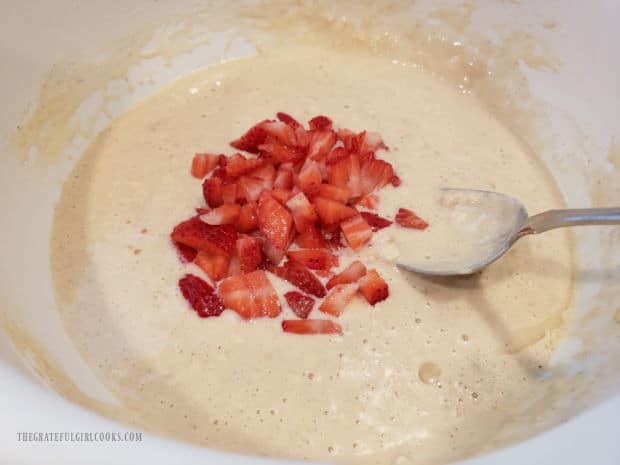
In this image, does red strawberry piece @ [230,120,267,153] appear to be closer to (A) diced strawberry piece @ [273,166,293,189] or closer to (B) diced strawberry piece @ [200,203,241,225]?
(A) diced strawberry piece @ [273,166,293,189]

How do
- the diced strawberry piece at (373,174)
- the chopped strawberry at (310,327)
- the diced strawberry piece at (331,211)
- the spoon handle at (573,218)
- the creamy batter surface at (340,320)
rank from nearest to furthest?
the spoon handle at (573,218) → the creamy batter surface at (340,320) → the chopped strawberry at (310,327) → the diced strawberry piece at (331,211) → the diced strawberry piece at (373,174)

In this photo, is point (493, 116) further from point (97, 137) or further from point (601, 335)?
point (97, 137)

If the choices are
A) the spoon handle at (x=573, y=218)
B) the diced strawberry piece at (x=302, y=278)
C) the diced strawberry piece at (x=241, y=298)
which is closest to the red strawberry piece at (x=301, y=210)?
the diced strawberry piece at (x=302, y=278)

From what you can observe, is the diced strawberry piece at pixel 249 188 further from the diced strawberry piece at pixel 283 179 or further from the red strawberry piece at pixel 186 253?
the red strawberry piece at pixel 186 253

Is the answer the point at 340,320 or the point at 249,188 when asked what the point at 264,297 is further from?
the point at 249,188

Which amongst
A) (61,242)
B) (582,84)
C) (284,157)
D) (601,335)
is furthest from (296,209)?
(582,84)

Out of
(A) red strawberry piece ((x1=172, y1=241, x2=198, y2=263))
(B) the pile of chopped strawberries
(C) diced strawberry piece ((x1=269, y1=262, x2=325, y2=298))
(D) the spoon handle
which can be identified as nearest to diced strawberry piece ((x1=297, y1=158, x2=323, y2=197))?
(B) the pile of chopped strawberries

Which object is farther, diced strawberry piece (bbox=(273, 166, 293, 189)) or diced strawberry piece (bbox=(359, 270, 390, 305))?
diced strawberry piece (bbox=(273, 166, 293, 189))
